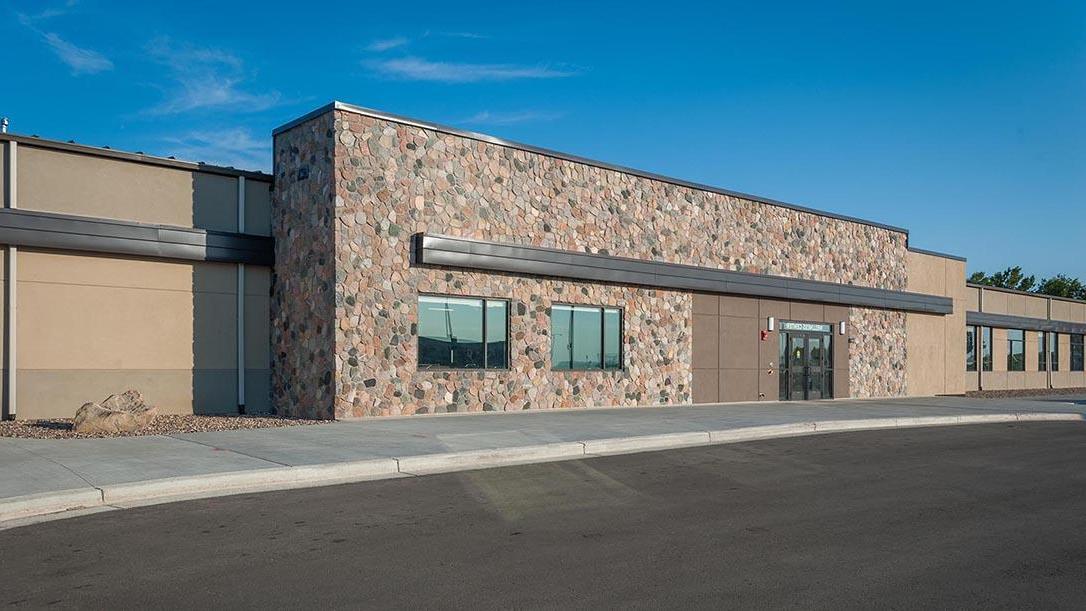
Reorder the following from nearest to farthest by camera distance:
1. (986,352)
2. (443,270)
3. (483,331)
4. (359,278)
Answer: (359,278) < (443,270) < (483,331) < (986,352)

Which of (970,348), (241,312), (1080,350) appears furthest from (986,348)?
(241,312)

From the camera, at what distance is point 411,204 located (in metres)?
19.4

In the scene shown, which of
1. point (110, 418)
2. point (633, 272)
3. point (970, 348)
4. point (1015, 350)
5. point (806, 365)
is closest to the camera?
point (110, 418)

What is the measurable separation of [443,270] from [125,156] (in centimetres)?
678

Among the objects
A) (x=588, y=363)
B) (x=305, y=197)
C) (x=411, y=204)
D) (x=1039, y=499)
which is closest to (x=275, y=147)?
(x=305, y=197)

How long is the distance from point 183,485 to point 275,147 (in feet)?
38.4

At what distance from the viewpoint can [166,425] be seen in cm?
1625

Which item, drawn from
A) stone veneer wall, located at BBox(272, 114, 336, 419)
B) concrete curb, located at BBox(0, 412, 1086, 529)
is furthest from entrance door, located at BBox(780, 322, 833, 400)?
stone veneer wall, located at BBox(272, 114, 336, 419)

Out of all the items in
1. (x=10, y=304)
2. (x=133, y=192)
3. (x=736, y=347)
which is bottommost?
(x=736, y=347)

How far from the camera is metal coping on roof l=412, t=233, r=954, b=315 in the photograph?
19.8 metres

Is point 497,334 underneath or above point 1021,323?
underneath

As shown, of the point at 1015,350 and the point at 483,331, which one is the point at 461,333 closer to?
the point at 483,331

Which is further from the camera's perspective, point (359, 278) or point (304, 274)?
point (304, 274)

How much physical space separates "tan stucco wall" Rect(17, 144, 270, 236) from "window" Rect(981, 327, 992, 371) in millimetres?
34598
